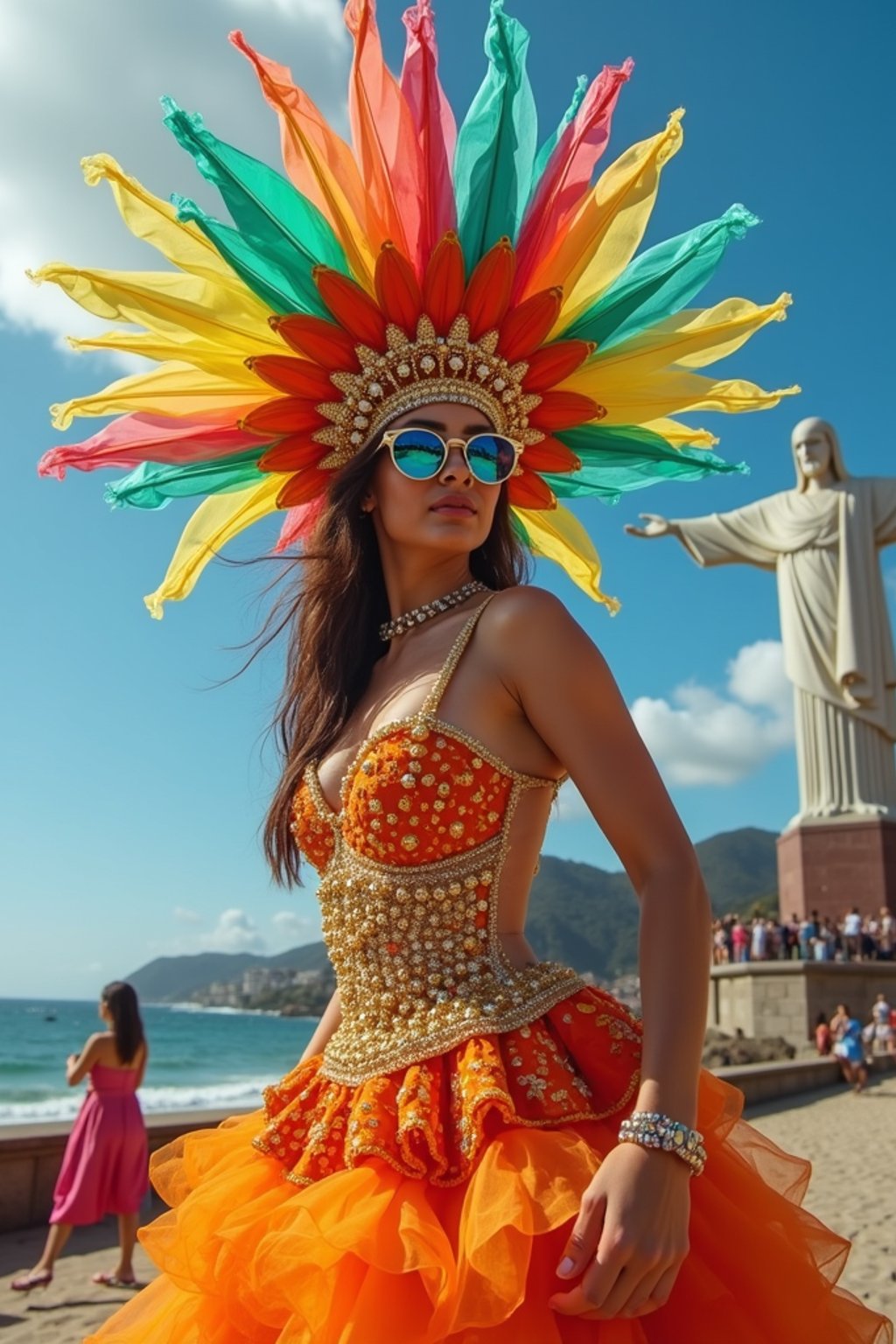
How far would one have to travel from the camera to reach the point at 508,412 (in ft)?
6.47

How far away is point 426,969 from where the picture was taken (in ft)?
5.06

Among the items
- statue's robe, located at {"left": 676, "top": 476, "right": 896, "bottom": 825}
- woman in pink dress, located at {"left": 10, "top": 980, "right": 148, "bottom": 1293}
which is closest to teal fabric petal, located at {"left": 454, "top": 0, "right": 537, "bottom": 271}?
woman in pink dress, located at {"left": 10, "top": 980, "right": 148, "bottom": 1293}

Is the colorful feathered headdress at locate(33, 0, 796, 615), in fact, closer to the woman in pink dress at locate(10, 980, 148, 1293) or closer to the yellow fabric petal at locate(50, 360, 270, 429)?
the yellow fabric petal at locate(50, 360, 270, 429)

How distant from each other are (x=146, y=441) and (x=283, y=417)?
27cm

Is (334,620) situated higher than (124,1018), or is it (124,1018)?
(334,620)

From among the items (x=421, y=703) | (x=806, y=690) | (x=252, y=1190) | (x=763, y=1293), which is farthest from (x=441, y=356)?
(x=806, y=690)

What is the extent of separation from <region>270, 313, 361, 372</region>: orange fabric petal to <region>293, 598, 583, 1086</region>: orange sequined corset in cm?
71

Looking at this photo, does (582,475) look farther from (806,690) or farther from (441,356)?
(806,690)

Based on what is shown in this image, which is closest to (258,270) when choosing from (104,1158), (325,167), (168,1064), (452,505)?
(325,167)

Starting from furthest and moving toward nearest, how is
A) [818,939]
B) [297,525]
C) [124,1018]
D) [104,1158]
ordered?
[818,939]
[124,1018]
[104,1158]
[297,525]

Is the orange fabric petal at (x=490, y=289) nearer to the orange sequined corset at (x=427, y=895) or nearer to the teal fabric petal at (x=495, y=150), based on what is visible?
the teal fabric petal at (x=495, y=150)

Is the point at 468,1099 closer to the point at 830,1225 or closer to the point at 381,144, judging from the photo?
the point at 381,144

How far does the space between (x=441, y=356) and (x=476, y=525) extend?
11.8 inches

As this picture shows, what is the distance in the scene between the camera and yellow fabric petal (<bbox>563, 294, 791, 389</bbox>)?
202 centimetres
